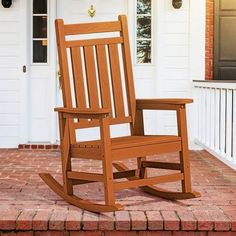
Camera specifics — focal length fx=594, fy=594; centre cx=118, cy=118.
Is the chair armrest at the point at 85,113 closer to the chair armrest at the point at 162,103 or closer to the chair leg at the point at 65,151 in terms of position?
the chair leg at the point at 65,151

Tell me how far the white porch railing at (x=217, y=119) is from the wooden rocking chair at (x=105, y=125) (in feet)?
3.05

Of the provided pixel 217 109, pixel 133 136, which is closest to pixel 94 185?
pixel 133 136

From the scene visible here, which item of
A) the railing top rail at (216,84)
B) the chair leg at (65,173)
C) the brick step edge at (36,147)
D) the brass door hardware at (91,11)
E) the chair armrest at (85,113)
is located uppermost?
the brass door hardware at (91,11)

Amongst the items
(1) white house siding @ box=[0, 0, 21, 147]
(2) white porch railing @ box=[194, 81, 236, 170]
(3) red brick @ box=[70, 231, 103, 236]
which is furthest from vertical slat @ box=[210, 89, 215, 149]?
(3) red brick @ box=[70, 231, 103, 236]

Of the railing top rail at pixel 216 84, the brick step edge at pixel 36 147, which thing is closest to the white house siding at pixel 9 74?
the brick step edge at pixel 36 147

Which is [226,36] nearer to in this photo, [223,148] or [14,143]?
[223,148]

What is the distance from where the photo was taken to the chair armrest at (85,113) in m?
3.40

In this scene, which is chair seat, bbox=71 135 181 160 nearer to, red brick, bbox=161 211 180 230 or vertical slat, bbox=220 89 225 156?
red brick, bbox=161 211 180 230

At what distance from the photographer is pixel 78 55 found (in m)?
4.03

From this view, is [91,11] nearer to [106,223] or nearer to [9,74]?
[9,74]

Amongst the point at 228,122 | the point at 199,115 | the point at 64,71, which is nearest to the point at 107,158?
the point at 64,71

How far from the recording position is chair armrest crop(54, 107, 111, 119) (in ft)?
11.2

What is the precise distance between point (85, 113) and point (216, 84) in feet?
7.74

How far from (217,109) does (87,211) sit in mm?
2730
